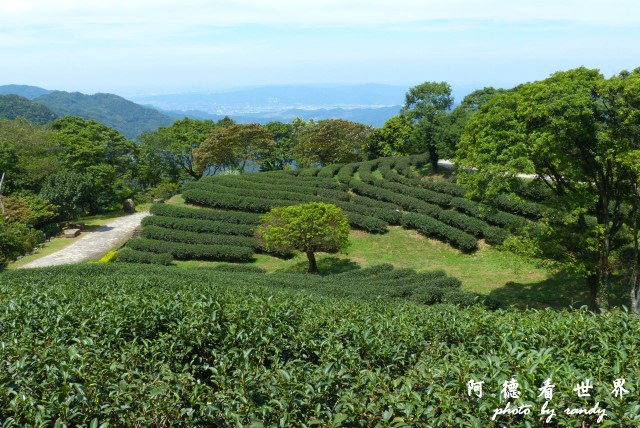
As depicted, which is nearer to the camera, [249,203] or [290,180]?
[249,203]

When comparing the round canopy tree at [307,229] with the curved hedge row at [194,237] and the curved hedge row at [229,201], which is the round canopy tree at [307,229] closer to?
the curved hedge row at [194,237]

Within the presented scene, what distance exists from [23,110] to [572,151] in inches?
6330

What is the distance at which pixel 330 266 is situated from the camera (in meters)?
24.0

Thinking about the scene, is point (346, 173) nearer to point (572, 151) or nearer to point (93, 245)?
point (93, 245)

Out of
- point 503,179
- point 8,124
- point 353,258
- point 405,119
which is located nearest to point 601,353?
point 503,179

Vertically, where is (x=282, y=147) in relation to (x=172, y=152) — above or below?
above

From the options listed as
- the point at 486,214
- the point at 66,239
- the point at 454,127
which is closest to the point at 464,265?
the point at 486,214

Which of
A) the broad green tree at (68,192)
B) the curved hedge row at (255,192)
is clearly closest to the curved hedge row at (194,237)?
the curved hedge row at (255,192)

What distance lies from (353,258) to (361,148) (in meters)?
28.3

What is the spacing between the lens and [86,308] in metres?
7.62

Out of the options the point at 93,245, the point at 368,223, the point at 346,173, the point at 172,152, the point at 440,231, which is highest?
the point at 172,152

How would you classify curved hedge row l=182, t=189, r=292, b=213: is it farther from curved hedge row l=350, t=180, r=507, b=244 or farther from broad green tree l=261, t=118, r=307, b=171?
broad green tree l=261, t=118, r=307, b=171

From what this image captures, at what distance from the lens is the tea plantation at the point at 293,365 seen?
436 centimetres

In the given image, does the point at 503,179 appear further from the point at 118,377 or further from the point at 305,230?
the point at 118,377
